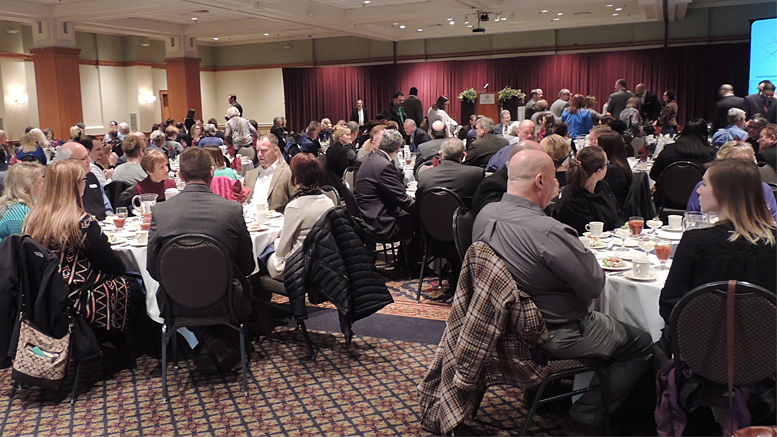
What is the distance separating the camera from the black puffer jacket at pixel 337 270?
3.69 meters

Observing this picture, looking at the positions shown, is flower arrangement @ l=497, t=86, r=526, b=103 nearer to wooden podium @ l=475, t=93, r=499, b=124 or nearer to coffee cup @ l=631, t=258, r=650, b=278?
wooden podium @ l=475, t=93, r=499, b=124

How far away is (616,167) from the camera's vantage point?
465cm

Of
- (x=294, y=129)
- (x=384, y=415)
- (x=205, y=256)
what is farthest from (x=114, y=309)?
(x=294, y=129)

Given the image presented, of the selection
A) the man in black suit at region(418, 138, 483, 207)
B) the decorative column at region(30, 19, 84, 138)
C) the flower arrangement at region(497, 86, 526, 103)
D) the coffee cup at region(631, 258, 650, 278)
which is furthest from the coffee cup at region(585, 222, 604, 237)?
the decorative column at region(30, 19, 84, 138)

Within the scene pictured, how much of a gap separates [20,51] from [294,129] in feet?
26.7

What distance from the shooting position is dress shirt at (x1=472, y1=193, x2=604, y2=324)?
2492 mm

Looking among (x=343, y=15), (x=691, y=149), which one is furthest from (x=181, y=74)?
(x=691, y=149)

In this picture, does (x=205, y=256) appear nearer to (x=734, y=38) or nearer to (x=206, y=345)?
(x=206, y=345)

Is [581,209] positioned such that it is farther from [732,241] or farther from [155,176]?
[155,176]

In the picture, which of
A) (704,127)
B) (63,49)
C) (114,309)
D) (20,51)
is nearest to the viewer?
(114,309)

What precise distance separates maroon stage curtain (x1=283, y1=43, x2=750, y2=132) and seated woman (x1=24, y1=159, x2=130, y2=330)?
1528 cm

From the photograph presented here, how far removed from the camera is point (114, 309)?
354 cm

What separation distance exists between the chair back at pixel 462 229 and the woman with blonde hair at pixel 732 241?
1451 millimetres

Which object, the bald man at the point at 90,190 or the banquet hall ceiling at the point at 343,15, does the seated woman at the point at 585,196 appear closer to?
the bald man at the point at 90,190
